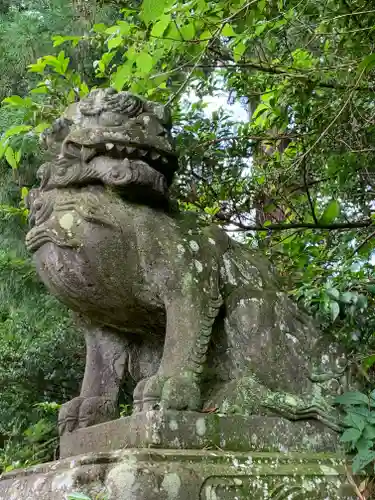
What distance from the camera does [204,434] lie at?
7.67 ft

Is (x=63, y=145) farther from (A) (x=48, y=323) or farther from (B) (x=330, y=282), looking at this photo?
(A) (x=48, y=323)

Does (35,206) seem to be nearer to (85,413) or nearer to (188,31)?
(85,413)

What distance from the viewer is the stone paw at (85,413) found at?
282cm

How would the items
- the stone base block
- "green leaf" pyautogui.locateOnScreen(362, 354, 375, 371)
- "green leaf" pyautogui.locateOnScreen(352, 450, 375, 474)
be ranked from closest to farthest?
the stone base block
"green leaf" pyautogui.locateOnScreen(352, 450, 375, 474)
"green leaf" pyautogui.locateOnScreen(362, 354, 375, 371)

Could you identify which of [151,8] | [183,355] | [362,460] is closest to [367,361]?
[362,460]

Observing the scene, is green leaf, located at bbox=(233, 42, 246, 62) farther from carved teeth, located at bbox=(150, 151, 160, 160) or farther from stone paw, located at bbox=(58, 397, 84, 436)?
stone paw, located at bbox=(58, 397, 84, 436)

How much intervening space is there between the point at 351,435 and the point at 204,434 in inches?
23.2

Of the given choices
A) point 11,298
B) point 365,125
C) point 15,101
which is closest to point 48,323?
point 11,298

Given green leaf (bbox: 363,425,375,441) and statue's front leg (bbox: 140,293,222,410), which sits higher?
statue's front leg (bbox: 140,293,222,410)

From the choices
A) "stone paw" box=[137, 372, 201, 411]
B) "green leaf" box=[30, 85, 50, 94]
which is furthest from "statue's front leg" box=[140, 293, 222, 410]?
"green leaf" box=[30, 85, 50, 94]

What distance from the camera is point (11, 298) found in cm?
596

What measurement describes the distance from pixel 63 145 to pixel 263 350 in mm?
1248

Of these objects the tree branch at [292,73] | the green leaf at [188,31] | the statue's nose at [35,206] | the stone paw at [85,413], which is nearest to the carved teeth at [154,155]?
the statue's nose at [35,206]

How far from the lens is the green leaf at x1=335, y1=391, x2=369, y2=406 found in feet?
8.48
